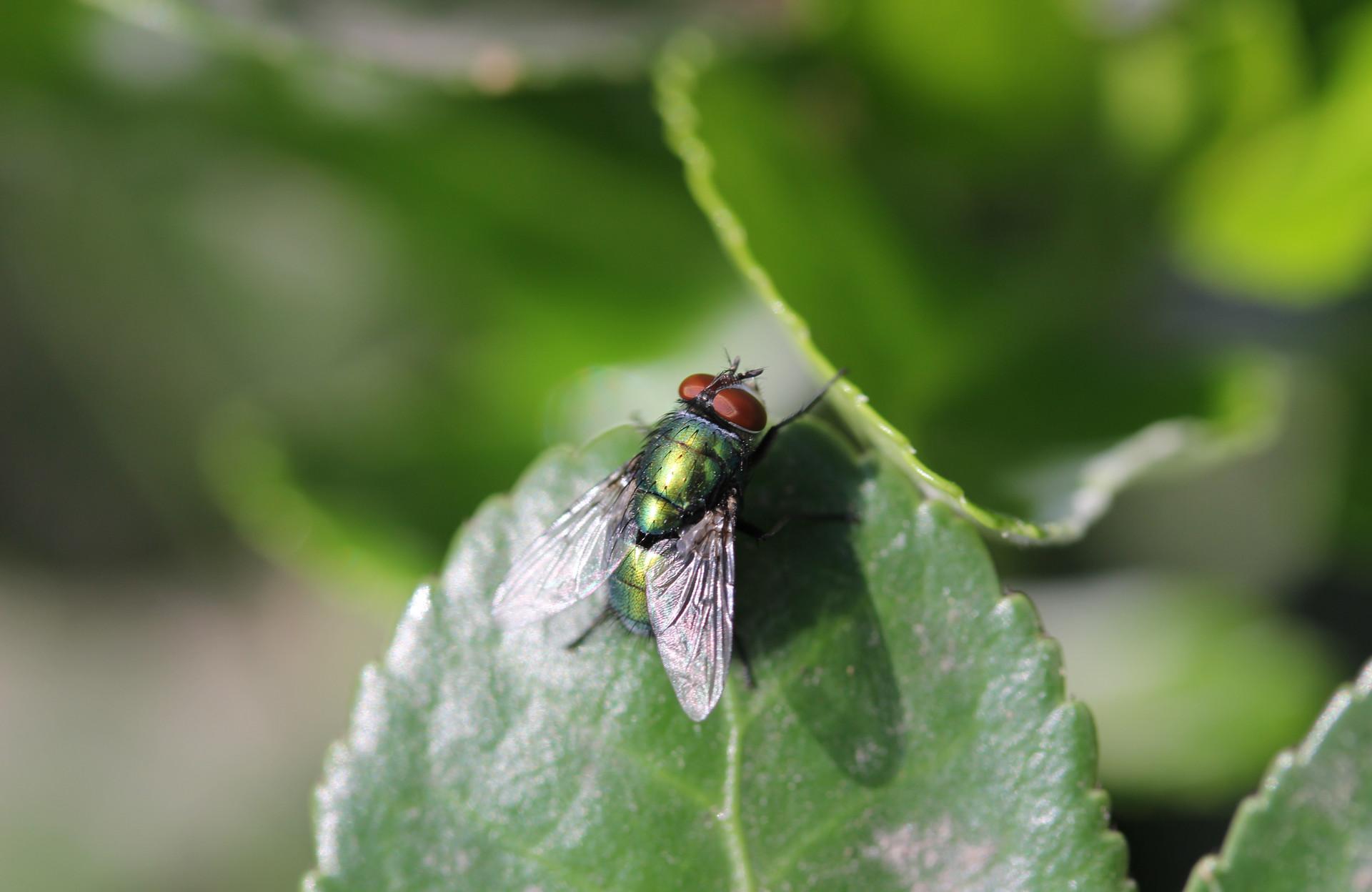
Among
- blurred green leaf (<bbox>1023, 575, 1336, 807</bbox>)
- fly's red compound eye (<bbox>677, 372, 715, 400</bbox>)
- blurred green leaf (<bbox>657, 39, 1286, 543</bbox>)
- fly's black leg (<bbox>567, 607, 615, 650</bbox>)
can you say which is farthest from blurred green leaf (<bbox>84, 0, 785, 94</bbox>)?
blurred green leaf (<bbox>1023, 575, 1336, 807</bbox>)

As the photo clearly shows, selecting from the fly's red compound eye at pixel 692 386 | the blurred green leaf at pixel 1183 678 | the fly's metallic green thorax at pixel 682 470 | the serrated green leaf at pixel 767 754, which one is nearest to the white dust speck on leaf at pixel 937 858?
the serrated green leaf at pixel 767 754

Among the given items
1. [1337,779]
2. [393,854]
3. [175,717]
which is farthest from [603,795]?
[175,717]

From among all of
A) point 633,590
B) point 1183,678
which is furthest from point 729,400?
point 1183,678

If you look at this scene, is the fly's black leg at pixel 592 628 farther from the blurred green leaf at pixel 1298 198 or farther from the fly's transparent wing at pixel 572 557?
the blurred green leaf at pixel 1298 198

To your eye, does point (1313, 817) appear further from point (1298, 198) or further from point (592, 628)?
point (1298, 198)

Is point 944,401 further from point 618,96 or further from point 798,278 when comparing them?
point 618,96

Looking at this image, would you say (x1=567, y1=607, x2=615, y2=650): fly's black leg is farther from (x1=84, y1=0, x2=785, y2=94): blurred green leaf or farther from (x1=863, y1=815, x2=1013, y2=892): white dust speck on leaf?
(x1=84, y1=0, x2=785, y2=94): blurred green leaf
